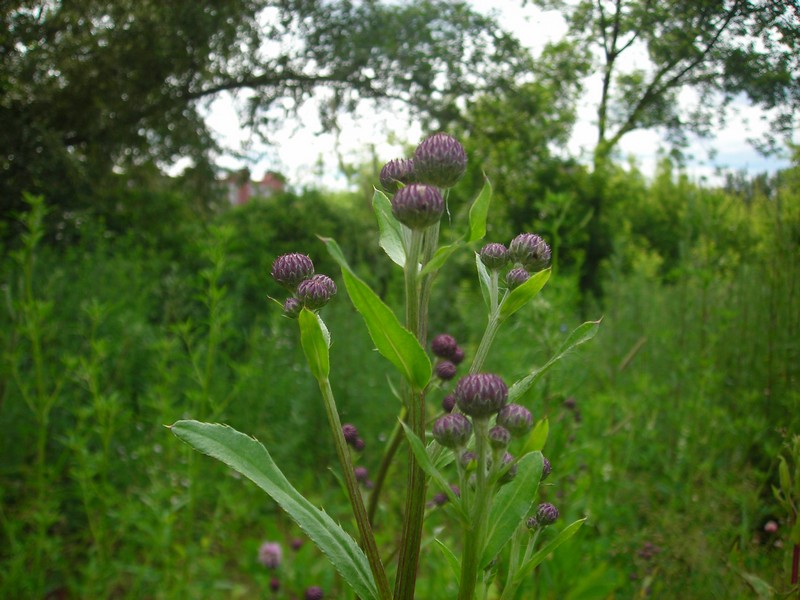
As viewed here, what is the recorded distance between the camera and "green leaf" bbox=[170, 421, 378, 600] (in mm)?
693

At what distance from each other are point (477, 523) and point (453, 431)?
10 cm

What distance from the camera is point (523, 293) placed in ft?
2.56

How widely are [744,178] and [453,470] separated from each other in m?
1.93

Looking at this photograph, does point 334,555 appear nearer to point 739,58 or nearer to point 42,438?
point 739,58

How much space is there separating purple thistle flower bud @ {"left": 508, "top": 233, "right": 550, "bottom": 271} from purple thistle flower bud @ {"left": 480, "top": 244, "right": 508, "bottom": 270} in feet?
0.13

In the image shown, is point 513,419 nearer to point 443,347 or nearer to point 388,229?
point 388,229

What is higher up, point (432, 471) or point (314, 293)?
point (314, 293)

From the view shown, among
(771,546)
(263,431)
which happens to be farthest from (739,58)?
(263,431)

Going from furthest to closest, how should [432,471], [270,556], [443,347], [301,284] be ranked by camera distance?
[270,556], [443,347], [301,284], [432,471]

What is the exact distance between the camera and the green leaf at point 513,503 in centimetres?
69

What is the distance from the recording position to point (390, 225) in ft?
2.76

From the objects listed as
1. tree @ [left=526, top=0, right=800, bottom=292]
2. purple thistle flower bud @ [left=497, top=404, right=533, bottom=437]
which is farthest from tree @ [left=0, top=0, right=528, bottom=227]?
purple thistle flower bud @ [left=497, top=404, right=533, bottom=437]

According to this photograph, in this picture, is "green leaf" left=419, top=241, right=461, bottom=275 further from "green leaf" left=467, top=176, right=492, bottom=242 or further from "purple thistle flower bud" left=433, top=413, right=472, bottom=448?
"purple thistle flower bud" left=433, top=413, right=472, bottom=448

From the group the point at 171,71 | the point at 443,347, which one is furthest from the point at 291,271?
the point at 171,71
